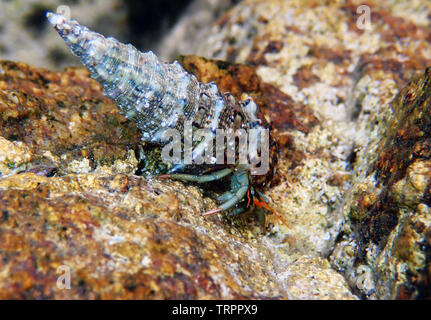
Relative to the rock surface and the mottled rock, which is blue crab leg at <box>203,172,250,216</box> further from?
the mottled rock

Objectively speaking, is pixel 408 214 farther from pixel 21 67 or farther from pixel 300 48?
pixel 21 67

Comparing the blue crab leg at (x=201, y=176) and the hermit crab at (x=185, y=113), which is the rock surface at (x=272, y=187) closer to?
the blue crab leg at (x=201, y=176)

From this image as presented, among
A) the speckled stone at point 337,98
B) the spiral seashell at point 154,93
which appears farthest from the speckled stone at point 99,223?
the spiral seashell at point 154,93

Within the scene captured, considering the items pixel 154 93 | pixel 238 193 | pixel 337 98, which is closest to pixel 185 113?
pixel 154 93

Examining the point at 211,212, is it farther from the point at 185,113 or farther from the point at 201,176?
the point at 185,113

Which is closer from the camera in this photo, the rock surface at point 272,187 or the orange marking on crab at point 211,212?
the rock surface at point 272,187
